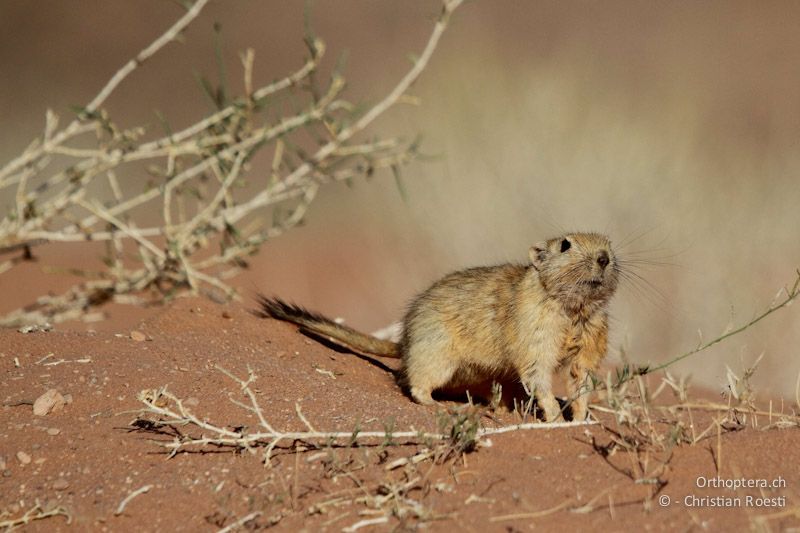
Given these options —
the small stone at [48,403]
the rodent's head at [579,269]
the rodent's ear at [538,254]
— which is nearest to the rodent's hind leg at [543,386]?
the rodent's head at [579,269]

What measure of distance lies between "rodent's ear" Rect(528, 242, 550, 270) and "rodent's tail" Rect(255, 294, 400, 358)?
1.14 meters

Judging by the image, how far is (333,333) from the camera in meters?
5.63

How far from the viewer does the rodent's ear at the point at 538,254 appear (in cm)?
499

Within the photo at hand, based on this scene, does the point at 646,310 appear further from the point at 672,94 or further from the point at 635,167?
the point at 672,94

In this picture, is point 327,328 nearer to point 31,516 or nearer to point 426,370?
point 426,370

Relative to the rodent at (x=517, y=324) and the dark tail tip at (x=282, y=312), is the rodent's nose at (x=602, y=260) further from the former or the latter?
the dark tail tip at (x=282, y=312)

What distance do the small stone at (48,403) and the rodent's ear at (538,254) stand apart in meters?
2.35

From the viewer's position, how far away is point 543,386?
4.82m

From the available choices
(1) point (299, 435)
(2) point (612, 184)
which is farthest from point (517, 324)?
(2) point (612, 184)

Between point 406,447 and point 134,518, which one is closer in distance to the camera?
point 134,518

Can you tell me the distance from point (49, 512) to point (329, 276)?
795cm

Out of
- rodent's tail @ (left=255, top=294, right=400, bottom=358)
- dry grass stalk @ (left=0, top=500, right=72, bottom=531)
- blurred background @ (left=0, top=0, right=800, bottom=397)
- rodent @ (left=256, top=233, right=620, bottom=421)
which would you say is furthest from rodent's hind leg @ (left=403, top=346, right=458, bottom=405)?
dry grass stalk @ (left=0, top=500, right=72, bottom=531)

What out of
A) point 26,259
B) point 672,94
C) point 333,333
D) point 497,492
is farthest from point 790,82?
point 497,492

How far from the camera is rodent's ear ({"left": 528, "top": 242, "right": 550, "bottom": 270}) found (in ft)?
16.4
